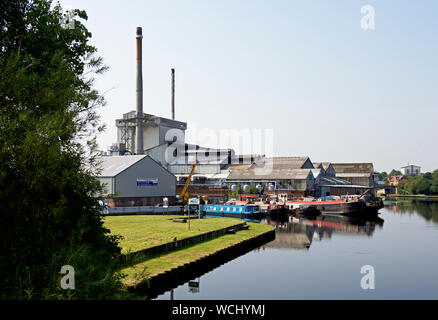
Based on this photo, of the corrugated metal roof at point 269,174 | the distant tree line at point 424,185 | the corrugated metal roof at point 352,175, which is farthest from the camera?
the distant tree line at point 424,185

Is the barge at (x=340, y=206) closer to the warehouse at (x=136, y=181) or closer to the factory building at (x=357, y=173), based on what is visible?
the warehouse at (x=136, y=181)

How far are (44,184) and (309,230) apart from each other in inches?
1674

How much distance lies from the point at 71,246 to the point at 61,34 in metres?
9.16

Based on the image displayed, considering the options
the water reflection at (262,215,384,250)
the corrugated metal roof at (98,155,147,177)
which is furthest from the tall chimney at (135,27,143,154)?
the water reflection at (262,215,384,250)

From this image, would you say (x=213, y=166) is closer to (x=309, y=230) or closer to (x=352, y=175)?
(x=352, y=175)

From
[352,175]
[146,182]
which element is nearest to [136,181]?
[146,182]

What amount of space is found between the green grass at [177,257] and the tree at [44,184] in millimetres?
3311

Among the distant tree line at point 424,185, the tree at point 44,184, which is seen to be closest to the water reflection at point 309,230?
the tree at point 44,184

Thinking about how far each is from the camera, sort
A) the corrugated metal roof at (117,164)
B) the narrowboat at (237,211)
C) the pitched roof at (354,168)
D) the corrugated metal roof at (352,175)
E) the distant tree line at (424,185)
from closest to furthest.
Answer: the narrowboat at (237,211) < the corrugated metal roof at (117,164) < the corrugated metal roof at (352,175) < the pitched roof at (354,168) < the distant tree line at (424,185)

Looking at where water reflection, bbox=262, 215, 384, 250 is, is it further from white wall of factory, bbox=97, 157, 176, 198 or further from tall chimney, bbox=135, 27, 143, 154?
tall chimney, bbox=135, 27, 143, 154

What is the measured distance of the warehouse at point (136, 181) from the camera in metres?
59.0

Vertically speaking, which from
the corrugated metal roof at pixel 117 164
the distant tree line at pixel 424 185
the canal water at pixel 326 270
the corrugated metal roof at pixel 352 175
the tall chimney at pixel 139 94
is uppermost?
the tall chimney at pixel 139 94

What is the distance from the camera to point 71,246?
1106 cm
